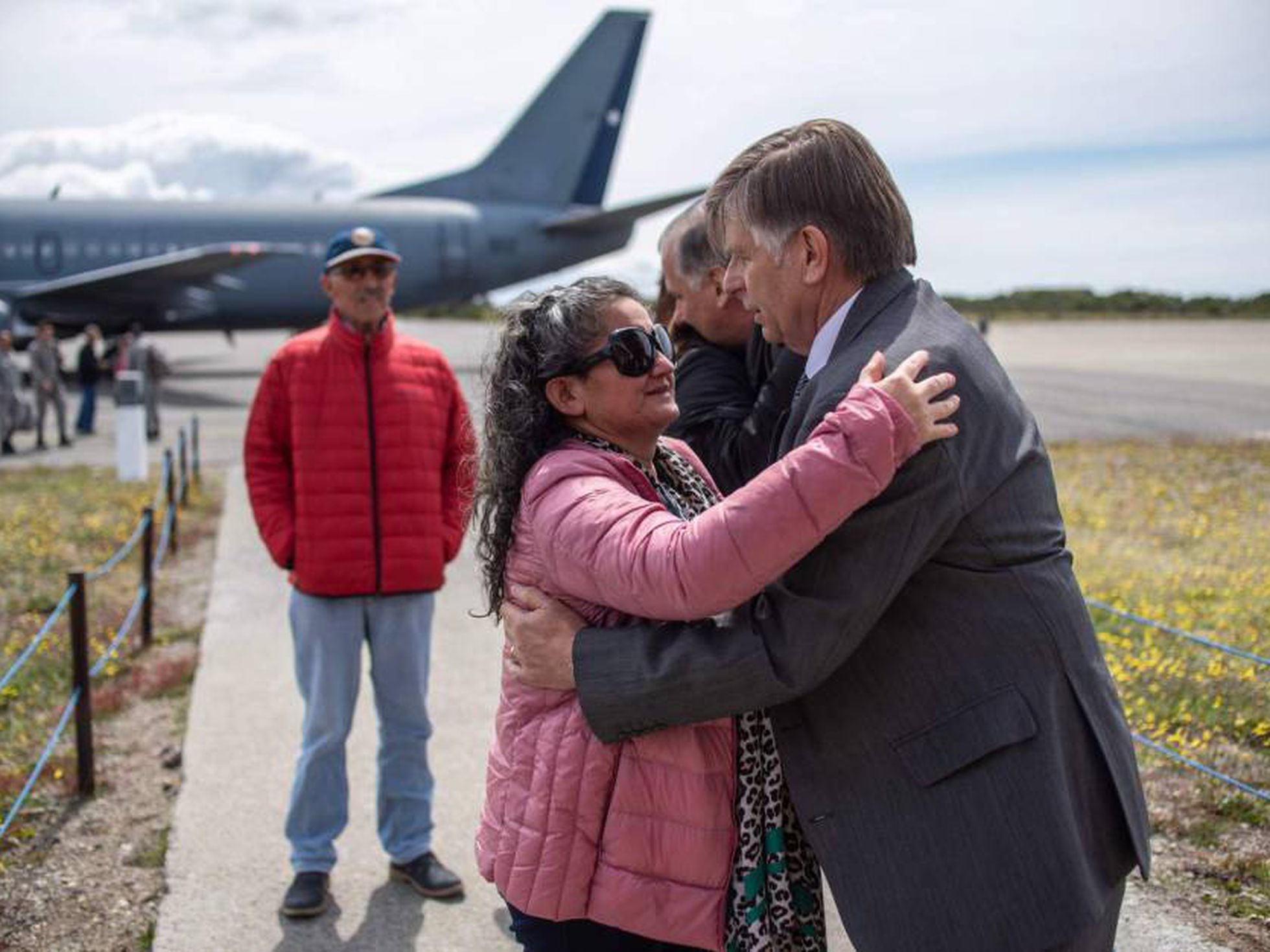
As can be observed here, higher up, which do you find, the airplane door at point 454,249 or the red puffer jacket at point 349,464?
the red puffer jacket at point 349,464

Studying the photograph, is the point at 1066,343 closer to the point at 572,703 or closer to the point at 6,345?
the point at 6,345

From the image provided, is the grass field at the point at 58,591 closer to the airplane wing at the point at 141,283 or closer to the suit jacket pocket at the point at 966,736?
the suit jacket pocket at the point at 966,736

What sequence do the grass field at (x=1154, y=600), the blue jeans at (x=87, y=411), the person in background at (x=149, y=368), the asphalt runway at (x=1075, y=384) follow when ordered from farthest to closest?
the blue jeans at (x=87, y=411) → the asphalt runway at (x=1075, y=384) → the person in background at (x=149, y=368) → the grass field at (x=1154, y=600)

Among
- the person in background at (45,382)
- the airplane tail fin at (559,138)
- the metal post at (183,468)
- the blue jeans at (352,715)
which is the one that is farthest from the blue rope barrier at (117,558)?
the airplane tail fin at (559,138)

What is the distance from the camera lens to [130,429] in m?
12.9

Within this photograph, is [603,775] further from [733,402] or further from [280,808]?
[280,808]

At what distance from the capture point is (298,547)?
4000mm

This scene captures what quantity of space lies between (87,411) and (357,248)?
15.1 m

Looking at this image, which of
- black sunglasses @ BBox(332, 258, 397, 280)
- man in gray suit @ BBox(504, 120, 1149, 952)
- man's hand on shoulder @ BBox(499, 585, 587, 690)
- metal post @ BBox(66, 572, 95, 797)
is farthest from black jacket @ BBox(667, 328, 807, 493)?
metal post @ BBox(66, 572, 95, 797)

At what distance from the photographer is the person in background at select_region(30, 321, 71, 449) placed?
16.2m

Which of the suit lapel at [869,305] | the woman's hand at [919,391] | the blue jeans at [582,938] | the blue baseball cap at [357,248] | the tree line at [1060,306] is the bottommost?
the tree line at [1060,306]

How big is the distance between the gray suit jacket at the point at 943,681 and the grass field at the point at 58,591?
3.81 metres

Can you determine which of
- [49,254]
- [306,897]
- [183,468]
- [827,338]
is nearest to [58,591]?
[183,468]

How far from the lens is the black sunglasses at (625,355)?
2.10 m
